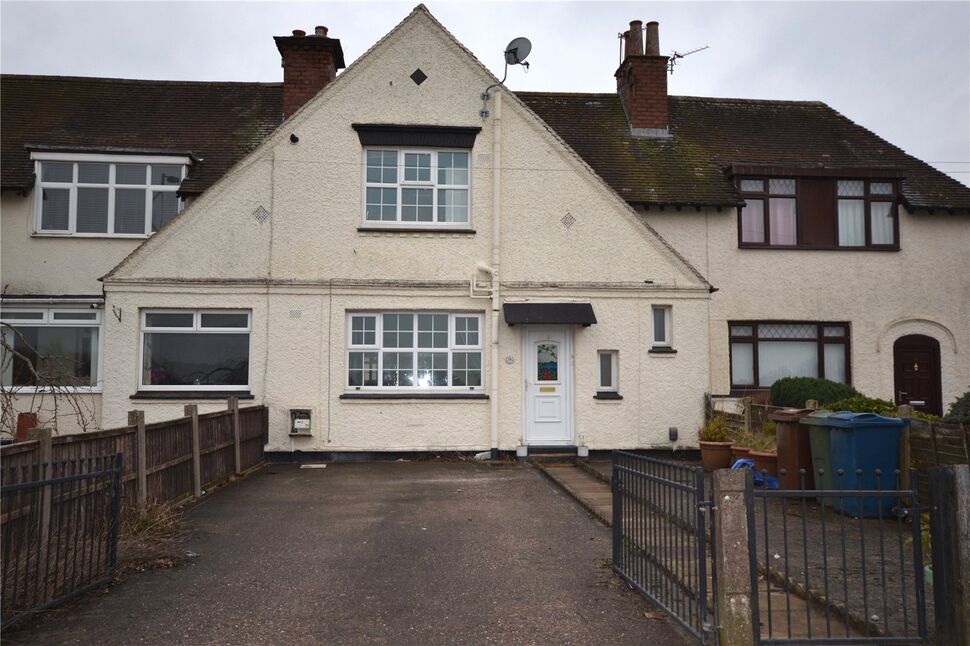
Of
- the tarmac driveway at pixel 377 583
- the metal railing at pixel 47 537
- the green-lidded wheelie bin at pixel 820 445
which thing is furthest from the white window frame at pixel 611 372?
the metal railing at pixel 47 537

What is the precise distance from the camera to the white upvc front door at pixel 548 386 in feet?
45.8

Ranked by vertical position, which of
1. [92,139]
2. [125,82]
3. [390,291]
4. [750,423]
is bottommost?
[750,423]

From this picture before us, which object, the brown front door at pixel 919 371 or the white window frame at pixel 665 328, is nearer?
the white window frame at pixel 665 328

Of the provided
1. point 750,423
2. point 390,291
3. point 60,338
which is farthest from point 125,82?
point 750,423

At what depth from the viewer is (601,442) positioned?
13891 mm

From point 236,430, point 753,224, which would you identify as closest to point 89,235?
point 236,430

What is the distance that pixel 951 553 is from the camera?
4586 millimetres

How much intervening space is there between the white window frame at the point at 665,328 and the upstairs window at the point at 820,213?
348 centimetres

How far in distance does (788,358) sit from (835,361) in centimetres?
105

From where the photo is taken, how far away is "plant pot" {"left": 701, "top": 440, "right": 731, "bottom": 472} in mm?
11430

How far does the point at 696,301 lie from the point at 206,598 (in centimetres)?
1073

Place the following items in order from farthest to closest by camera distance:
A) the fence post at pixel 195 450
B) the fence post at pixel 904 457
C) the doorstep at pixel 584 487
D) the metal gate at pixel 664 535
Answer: the fence post at pixel 195 450, the doorstep at pixel 584 487, the fence post at pixel 904 457, the metal gate at pixel 664 535

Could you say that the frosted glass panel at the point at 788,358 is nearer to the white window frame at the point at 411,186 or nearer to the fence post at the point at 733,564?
the white window frame at the point at 411,186

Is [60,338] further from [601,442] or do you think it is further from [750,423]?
[750,423]
